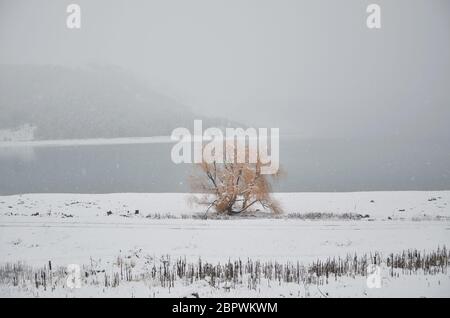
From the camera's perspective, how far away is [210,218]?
1061 inches

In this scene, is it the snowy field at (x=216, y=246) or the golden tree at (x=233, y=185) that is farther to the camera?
the golden tree at (x=233, y=185)

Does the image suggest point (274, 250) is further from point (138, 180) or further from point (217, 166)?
point (138, 180)

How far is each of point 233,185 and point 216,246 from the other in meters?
9.71

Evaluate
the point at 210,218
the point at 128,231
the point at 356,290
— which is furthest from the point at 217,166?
the point at 356,290

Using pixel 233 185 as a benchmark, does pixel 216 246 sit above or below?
below

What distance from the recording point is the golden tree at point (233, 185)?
28531 mm

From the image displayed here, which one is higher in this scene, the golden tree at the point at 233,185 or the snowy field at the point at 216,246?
the golden tree at the point at 233,185

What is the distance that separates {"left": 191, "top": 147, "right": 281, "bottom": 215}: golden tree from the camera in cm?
2853

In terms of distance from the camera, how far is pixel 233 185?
94.1ft

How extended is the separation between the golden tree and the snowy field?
1205 millimetres

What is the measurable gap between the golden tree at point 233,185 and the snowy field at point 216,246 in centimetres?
120

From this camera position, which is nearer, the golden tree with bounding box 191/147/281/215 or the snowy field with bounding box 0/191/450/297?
the snowy field with bounding box 0/191/450/297

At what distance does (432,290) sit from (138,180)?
60.1 meters

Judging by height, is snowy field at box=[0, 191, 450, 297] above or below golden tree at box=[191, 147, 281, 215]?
below
